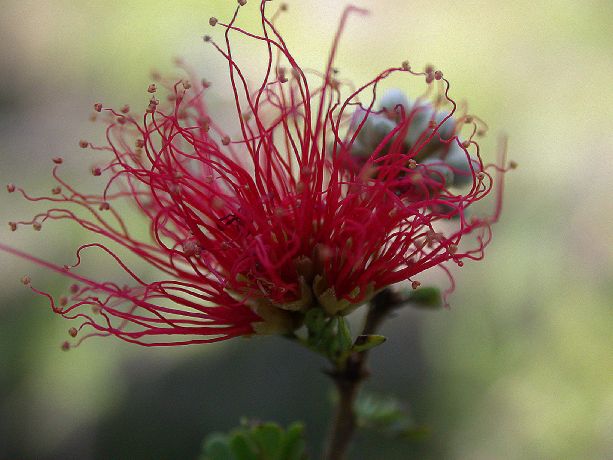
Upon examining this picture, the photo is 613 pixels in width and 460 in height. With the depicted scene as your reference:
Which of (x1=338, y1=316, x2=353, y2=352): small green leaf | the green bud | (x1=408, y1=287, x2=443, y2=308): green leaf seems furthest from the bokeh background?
(x1=338, y1=316, x2=353, y2=352): small green leaf

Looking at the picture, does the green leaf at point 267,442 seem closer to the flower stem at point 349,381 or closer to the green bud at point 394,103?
the flower stem at point 349,381

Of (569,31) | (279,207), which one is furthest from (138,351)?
(569,31)

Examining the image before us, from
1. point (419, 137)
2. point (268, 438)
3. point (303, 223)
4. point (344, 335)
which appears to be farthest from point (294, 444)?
point (419, 137)

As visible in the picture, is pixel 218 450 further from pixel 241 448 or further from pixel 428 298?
pixel 428 298

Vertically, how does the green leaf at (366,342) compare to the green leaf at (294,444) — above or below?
above

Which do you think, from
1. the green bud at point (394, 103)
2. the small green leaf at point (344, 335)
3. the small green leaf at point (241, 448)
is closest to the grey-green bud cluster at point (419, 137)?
the green bud at point (394, 103)

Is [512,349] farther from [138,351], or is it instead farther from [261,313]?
[261,313]

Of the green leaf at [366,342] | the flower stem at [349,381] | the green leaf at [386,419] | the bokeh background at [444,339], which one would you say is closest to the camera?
the green leaf at [366,342]
